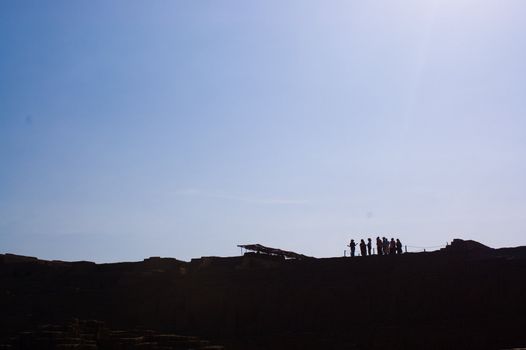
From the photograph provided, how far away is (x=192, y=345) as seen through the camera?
69.2 feet

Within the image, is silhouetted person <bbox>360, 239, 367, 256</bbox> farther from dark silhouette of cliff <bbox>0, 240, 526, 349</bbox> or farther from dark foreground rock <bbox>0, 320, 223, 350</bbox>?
dark foreground rock <bbox>0, 320, 223, 350</bbox>

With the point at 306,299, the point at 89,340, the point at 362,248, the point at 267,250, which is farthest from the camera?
the point at 267,250

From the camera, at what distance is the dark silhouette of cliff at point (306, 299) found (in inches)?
894

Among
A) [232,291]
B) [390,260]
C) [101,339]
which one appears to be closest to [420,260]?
[390,260]

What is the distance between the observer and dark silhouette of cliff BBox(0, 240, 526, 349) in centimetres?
2270

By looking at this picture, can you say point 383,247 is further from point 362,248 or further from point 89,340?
point 89,340

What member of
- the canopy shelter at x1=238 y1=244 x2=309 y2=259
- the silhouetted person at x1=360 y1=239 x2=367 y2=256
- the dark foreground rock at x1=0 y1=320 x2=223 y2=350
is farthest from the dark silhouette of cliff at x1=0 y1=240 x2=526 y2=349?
the dark foreground rock at x1=0 y1=320 x2=223 y2=350

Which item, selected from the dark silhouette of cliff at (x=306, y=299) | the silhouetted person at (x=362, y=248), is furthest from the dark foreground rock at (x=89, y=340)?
the silhouetted person at (x=362, y=248)

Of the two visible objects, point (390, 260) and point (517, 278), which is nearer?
point (517, 278)

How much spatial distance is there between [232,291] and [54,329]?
29.1ft

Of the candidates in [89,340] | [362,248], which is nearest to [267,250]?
[362,248]

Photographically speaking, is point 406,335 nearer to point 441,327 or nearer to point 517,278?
point 441,327

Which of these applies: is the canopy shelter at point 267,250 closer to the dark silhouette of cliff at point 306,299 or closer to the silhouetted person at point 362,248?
the dark silhouette of cliff at point 306,299

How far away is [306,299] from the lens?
2653 centimetres
